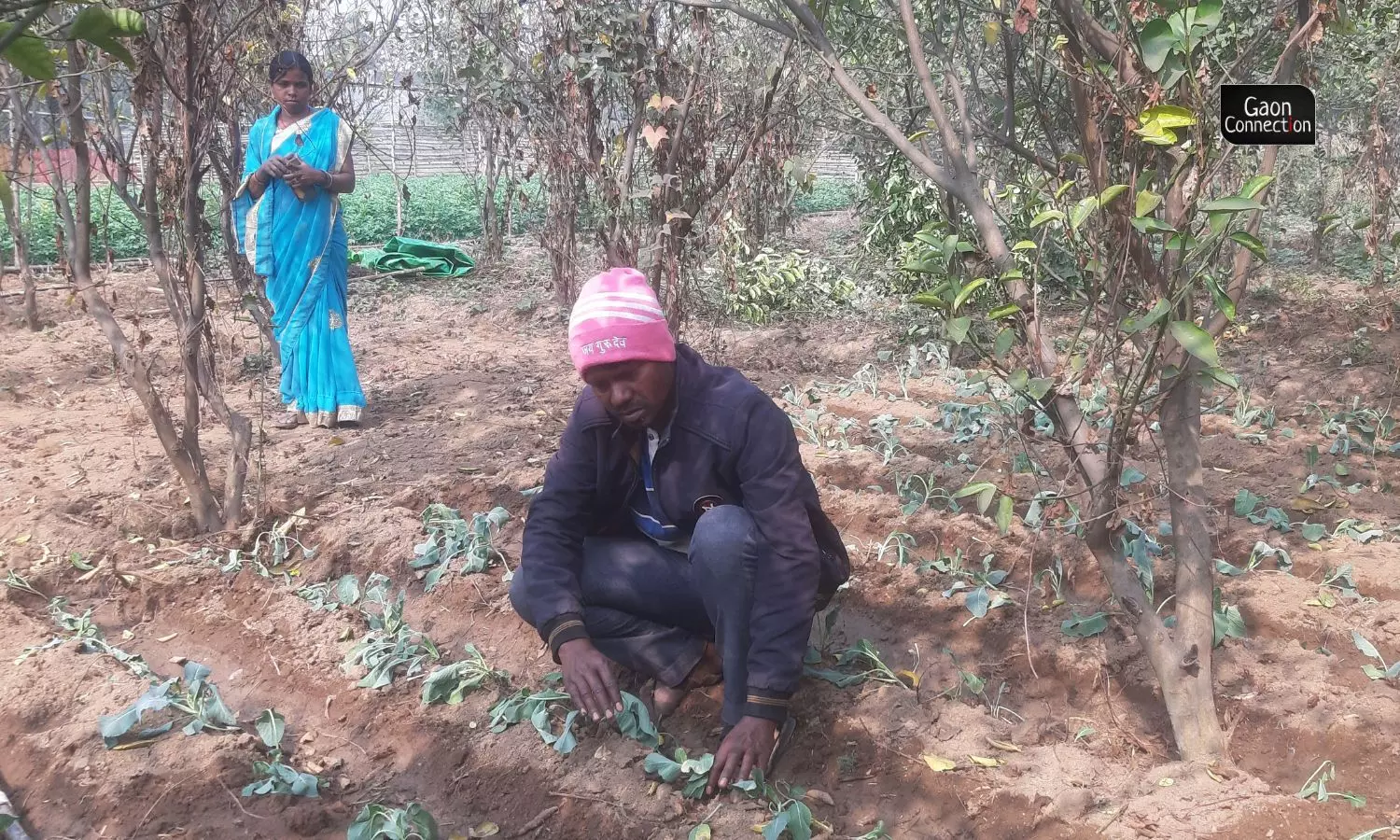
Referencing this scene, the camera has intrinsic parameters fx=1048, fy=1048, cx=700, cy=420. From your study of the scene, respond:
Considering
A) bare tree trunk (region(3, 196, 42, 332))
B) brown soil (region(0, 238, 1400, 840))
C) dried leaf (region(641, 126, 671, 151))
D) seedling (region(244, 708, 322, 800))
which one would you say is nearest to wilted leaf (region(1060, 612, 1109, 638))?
brown soil (region(0, 238, 1400, 840))

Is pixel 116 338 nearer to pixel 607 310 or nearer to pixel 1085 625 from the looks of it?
pixel 607 310

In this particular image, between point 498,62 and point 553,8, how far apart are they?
8.97 ft

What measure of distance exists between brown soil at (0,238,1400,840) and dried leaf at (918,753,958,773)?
2 centimetres

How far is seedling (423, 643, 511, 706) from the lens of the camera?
108 inches

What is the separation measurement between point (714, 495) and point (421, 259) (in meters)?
8.44

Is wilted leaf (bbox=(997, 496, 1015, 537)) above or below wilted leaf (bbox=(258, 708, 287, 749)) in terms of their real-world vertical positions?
above

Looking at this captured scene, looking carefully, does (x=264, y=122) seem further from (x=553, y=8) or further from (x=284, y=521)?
(x=284, y=521)

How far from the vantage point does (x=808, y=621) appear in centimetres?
233

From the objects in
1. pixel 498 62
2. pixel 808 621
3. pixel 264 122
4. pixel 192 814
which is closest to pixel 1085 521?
pixel 808 621

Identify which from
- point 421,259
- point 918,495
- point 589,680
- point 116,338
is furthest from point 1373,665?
point 421,259

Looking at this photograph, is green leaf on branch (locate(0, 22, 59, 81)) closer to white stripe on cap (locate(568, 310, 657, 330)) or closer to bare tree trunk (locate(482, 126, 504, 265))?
white stripe on cap (locate(568, 310, 657, 330))

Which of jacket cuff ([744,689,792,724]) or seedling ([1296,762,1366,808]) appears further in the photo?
jacket cuff ([744,689,792,724])

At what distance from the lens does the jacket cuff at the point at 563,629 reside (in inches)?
98.0

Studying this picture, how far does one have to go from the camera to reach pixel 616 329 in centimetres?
226
